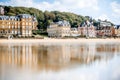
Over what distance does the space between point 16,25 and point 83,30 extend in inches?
593

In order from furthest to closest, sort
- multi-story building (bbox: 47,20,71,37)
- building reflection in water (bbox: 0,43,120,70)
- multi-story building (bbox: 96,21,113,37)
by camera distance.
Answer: multi-story building (bbox: 96,21,113,37) < multi-story building (bbox: 47,20,71,37) < building reflection in water (bbox: 0,43,120,70)

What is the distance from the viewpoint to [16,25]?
3728cm

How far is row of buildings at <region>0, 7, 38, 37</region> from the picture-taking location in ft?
119

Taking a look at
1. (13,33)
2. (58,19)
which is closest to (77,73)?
(13,33)

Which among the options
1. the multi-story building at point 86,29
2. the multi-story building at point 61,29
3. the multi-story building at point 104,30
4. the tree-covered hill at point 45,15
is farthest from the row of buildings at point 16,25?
the multi-story building at point 104,30

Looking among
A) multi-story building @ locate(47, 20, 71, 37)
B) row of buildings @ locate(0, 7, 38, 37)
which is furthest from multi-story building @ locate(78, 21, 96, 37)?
row of buildings @ locate(0, 7, 38, 37)

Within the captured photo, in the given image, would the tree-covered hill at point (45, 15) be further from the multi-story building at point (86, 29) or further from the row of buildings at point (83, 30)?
the row of buildings at point (83, 30)

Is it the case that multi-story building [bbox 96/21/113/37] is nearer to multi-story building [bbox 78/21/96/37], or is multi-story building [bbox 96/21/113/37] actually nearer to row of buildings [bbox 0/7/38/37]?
multi-story building [bbox 78/21/96/37]

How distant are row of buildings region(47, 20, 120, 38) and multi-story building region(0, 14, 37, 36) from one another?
418 centimetres

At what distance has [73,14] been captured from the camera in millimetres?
47312

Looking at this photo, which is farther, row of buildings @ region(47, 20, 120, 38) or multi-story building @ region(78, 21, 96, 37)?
multi-story building @ region(78, 21, 96, 37)

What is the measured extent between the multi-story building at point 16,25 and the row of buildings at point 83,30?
13.7ft

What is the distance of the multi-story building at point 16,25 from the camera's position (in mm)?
36306

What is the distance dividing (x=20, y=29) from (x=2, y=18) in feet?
9.58
